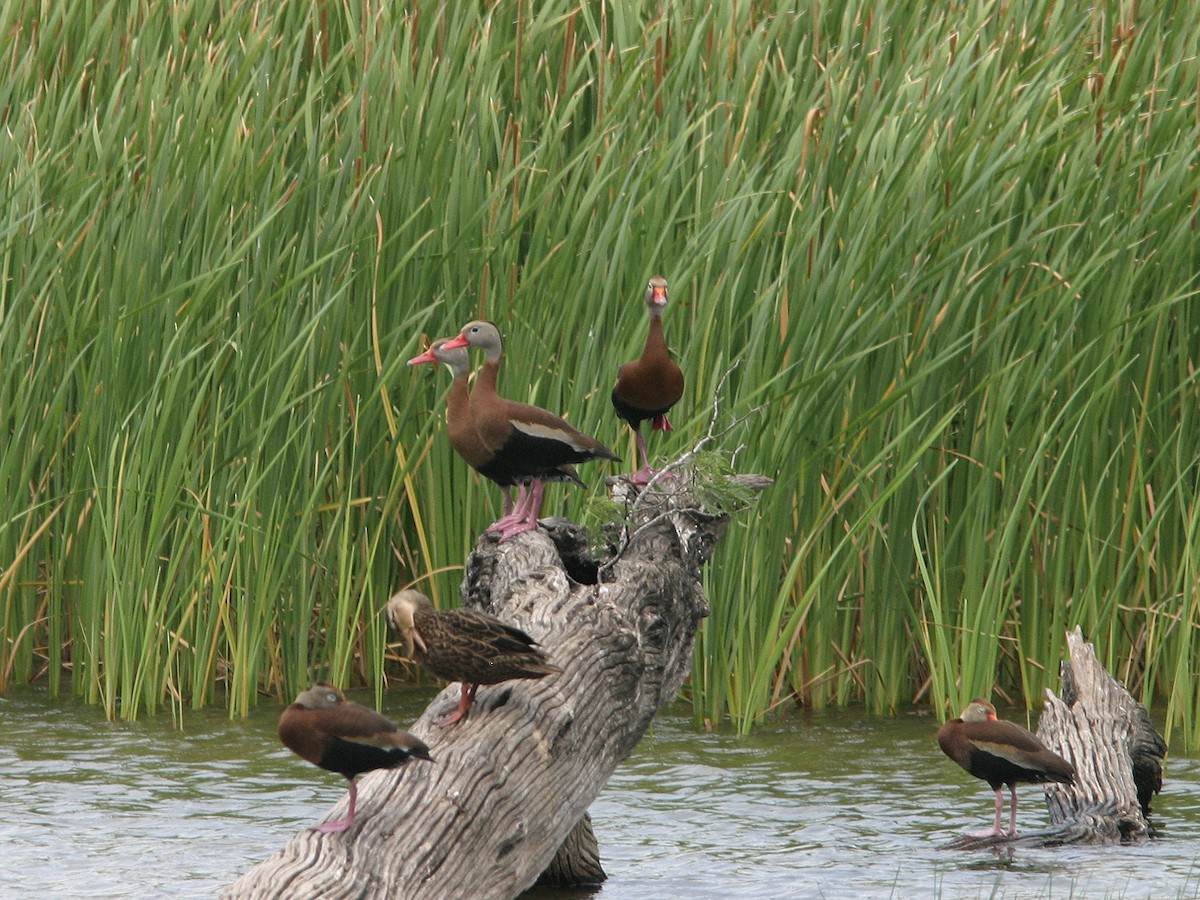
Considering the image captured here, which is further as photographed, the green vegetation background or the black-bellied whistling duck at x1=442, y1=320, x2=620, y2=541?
the green vegetation background

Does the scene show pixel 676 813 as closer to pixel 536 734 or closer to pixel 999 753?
pixel 999 753

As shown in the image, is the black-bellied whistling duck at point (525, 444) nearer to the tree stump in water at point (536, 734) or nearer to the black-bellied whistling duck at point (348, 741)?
the tree stump in water at point (536, 734)

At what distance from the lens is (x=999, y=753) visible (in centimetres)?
568

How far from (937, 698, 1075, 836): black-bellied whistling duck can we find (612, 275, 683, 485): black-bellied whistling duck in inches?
52.3

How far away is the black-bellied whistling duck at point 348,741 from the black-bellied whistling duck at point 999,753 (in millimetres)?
2040

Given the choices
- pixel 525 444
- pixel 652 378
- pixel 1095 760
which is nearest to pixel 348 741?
pixel 525 444

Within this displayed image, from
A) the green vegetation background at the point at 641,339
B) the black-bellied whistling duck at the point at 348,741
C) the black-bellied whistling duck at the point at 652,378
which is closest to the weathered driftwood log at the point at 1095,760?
the green vegetation background at the point at 641,339

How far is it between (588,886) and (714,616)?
1.75 metres

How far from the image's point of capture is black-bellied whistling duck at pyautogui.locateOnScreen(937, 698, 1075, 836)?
5.64 meters

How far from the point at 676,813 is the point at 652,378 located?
148cm

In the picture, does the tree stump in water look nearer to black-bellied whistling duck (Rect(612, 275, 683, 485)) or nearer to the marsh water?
black-bellied whistling duck (Rect(612, 275, 683, 485))

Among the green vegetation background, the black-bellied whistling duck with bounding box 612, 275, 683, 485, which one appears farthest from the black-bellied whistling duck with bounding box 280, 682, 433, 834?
the green vegetation background

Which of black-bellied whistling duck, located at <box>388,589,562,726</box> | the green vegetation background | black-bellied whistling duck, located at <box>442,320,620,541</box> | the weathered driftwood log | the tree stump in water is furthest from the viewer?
the green vegetation background

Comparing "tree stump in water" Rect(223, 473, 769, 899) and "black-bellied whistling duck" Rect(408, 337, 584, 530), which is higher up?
"black-bellied whistling duck" Rect(408, 337, 584, 530)
